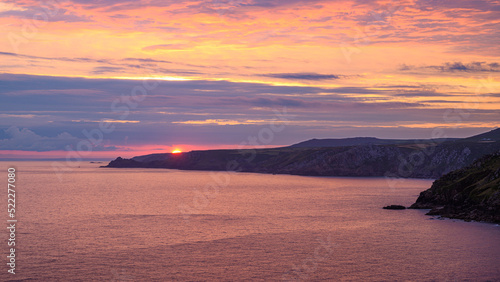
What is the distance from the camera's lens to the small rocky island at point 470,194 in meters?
88.9

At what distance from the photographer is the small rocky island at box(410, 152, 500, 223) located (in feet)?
292

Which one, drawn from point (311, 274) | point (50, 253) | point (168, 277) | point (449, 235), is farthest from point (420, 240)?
point (50, 253)

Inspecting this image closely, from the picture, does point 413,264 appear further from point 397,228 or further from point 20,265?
point 20,265

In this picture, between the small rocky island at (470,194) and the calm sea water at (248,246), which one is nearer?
the calm sea water at (248,246)

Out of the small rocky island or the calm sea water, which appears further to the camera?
the small rocky island

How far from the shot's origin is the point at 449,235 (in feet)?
249

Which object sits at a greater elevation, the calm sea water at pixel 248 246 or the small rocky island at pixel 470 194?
the small rocky island at pixel 470 194

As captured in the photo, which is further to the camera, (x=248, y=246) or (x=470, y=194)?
(x=470, y=194)

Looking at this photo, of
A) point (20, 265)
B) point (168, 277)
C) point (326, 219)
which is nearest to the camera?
point (168, 277)

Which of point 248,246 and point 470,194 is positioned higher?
point 470,194

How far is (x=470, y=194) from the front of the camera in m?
98.9

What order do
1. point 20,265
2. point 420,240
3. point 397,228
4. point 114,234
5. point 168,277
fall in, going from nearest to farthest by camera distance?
point 168,277 → point 20,265 → point 420,240 → point 114,234 → point 397,228

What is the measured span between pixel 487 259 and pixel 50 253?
194 feet

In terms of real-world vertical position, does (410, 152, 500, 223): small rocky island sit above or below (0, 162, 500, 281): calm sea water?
above
